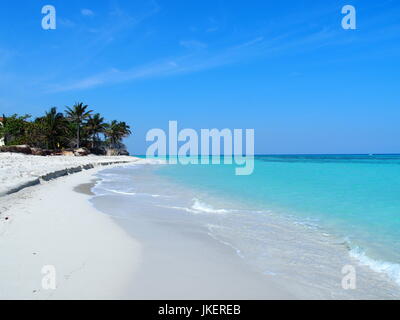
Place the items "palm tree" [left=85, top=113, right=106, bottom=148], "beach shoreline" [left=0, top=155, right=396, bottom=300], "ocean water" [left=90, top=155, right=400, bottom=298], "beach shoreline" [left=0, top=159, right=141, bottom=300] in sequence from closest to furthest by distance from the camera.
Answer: "beach shoreline" [left=0, top=159, right=141, bottom=300] < "beach shoreline" [left=0, top=155, right=396, bottom=300] < "ocean water" [left=90, top=155, right=400, bottom=298] < "palm tree" [left=85, top=113, right=106, bottom=148]

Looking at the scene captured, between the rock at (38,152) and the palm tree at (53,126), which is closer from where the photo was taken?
the rock at (38,152)

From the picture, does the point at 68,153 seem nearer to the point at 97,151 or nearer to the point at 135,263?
the point at 97,151

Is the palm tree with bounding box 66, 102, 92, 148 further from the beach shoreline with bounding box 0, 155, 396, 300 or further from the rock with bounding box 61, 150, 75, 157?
the beach shoreline with bounding box 0, 155, 396, 300

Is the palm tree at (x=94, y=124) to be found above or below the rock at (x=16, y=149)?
above

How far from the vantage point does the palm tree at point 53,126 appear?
4472 centimetres

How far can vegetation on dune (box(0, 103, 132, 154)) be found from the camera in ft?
143

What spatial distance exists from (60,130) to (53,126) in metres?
1.85

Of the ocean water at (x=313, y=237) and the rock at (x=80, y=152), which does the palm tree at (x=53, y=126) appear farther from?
the ocean water at (x=313, y=237)

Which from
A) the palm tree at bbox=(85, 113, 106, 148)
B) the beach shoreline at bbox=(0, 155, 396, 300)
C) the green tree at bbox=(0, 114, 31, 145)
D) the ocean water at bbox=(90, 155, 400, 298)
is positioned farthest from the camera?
the palm tree at bbox=(85, 113, 106, 148)

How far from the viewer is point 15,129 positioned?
145 feet

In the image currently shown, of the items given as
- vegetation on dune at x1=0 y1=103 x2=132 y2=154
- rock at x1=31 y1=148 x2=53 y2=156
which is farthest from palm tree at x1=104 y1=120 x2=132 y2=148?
rock at x1=31 y1=148 x2=53 y2=156

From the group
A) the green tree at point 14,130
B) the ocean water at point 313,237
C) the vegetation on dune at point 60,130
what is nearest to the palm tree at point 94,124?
the vegetation on dune at point 60,130
